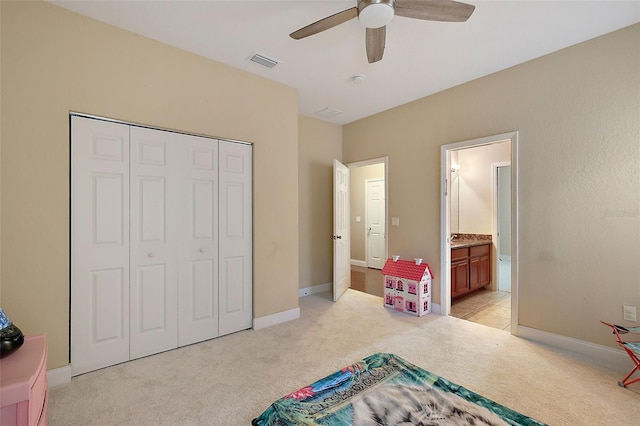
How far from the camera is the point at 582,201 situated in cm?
271

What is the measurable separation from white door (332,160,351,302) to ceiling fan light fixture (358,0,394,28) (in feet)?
7.71

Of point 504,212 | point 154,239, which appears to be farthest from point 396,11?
point 504,212

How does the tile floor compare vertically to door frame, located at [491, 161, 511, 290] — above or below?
below

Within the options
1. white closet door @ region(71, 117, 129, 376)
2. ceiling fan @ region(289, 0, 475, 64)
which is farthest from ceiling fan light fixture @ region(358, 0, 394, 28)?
white closet door @ region(71, 117, 129, 376)

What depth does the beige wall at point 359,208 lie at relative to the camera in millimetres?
6969

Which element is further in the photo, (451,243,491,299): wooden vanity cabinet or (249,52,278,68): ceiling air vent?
(451,243,491,299): wooden vanity cabinet

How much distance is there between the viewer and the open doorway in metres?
6.71

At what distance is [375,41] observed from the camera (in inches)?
87.9

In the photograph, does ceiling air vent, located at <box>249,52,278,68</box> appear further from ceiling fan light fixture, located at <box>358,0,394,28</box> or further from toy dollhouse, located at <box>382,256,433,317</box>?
toy dollhouse, located at <box>382,256,433,317</box>

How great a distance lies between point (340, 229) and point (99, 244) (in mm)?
3007

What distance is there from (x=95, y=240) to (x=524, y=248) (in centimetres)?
417

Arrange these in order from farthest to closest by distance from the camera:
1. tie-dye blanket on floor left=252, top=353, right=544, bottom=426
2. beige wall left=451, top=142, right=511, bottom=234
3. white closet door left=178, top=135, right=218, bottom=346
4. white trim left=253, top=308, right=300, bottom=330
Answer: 1. beige wall left=451, top=142, right=511, bottom=234
2. white trim left=253, top=308, right=300, bottom=330
3. white closet door left=178, top=135, right=218, bottom=346
4. tie-dye blanket on floor left=252, top=353, right=544, bottom=426

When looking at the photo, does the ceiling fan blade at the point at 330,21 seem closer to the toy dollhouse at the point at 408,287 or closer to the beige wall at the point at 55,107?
the beige wall at the point at 55,107

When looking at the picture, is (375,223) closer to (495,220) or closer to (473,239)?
(473,239)
